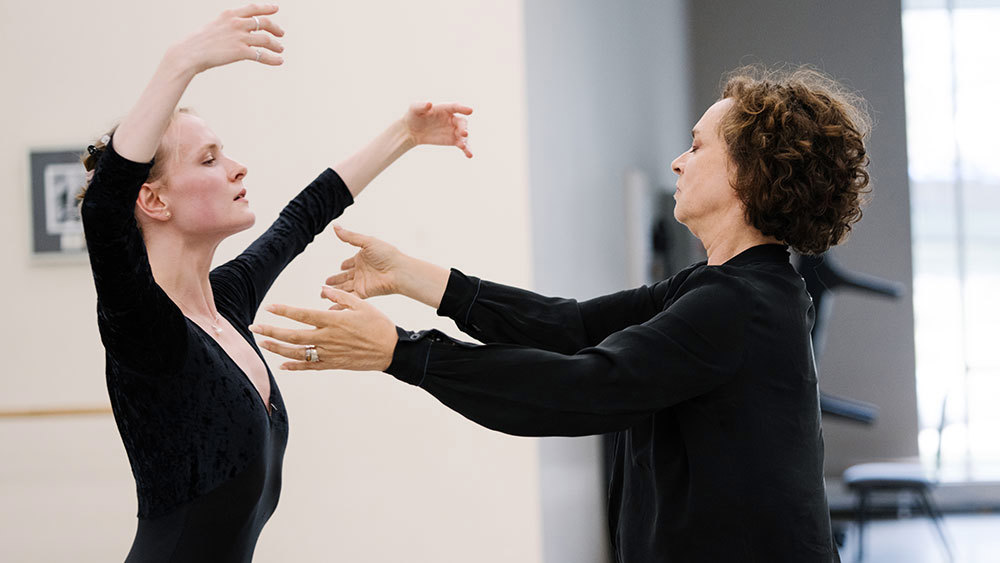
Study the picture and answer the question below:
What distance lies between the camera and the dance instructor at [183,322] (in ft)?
4.67

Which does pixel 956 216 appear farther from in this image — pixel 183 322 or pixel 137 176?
pixel 137 176

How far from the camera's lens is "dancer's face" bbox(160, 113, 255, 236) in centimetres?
178

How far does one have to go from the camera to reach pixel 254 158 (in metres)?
3.20

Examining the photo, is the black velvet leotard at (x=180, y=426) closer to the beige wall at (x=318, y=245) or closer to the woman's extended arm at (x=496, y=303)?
the woman's extended arm at (x=496, y=303)

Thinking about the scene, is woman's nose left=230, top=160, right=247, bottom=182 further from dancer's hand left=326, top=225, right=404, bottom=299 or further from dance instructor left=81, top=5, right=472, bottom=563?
dancer's hand left=326, top=225, right=404, bottom=299

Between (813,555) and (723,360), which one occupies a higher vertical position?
(723,360)

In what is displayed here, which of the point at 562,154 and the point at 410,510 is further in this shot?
the point at 562,154

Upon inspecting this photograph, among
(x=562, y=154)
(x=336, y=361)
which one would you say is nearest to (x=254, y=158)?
(x=562, y=154)

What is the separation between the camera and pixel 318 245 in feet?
10.4

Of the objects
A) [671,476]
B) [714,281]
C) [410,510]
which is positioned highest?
[714,281]

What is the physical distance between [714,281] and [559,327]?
0.38m

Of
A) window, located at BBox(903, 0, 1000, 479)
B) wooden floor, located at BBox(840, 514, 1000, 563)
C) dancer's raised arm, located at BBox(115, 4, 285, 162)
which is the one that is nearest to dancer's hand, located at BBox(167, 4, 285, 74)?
dancer's raised arm, located at BBox(115, 4, 285, 162)

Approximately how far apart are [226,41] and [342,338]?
458 mm

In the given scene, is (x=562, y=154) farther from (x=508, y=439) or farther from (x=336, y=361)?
(x=336, y=361)
